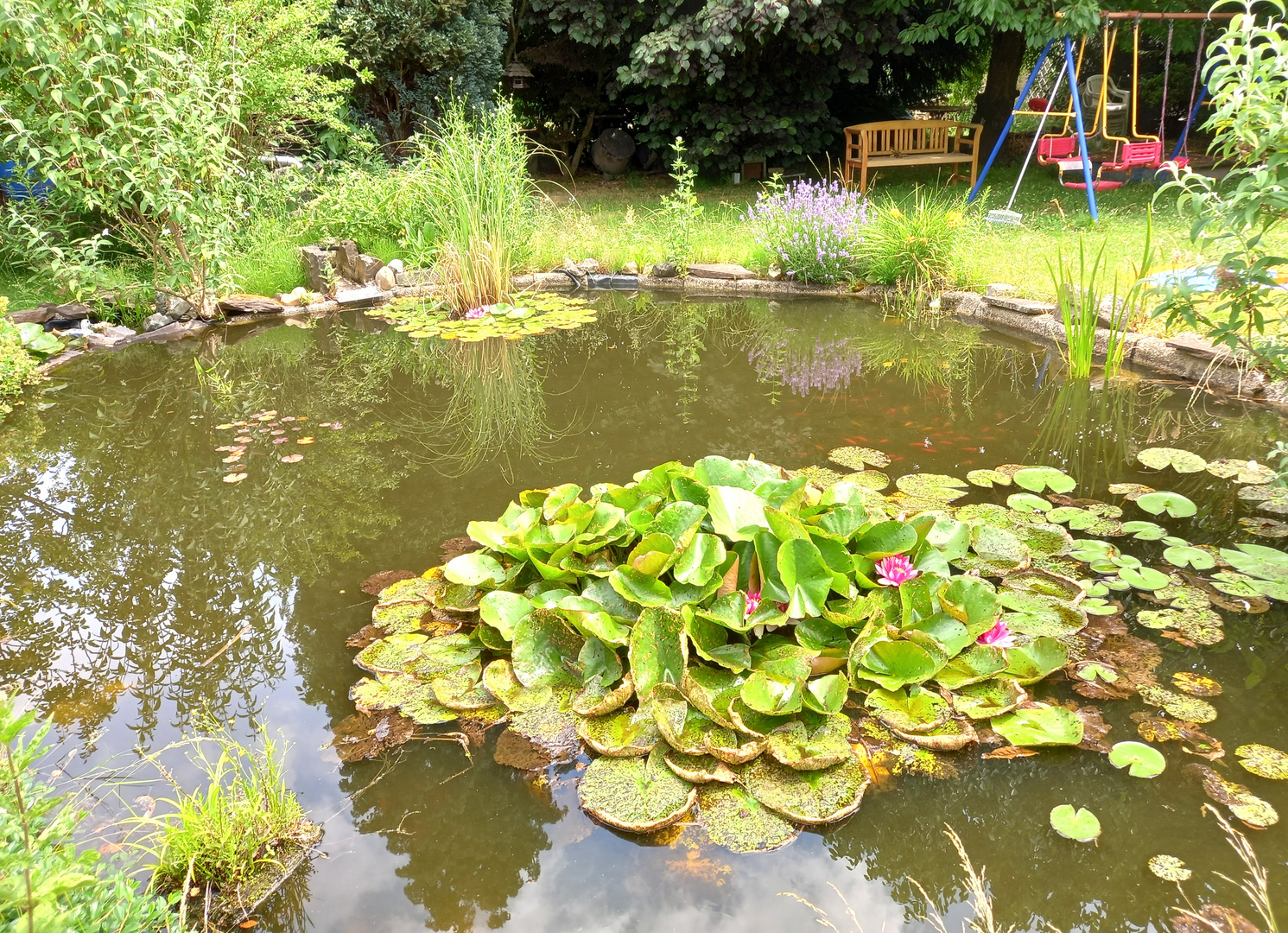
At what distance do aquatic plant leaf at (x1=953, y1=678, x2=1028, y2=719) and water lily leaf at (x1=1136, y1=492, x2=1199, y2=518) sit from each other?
1246 millimetres

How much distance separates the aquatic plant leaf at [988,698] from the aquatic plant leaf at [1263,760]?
49 centimetres

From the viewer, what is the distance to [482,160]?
19.6ft

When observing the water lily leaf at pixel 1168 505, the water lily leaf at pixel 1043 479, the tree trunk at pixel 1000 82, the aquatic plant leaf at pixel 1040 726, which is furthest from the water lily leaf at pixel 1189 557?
the tree trunk at pixel 1000 82

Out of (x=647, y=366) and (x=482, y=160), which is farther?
(x=482, y=160)

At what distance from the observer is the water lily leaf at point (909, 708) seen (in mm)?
2176

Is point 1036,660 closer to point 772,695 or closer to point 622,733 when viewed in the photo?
point 772,695

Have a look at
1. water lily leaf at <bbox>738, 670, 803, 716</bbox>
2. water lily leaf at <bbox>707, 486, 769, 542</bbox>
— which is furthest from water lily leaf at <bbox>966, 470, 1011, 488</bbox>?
water lily leaf at <bbox>738, 670, 803, 716</bbox>

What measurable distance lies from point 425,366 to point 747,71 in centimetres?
681

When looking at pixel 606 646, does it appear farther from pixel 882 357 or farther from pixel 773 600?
pixel 882 357

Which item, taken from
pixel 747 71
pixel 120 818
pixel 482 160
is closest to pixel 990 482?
pixel 120 818

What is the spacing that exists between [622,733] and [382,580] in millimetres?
1194

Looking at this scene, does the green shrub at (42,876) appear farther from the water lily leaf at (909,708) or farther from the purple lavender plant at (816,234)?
the purple lavender plant at (816,234)

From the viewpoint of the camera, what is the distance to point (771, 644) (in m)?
2.38

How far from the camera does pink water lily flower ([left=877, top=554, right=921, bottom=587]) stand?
97.6 inches
